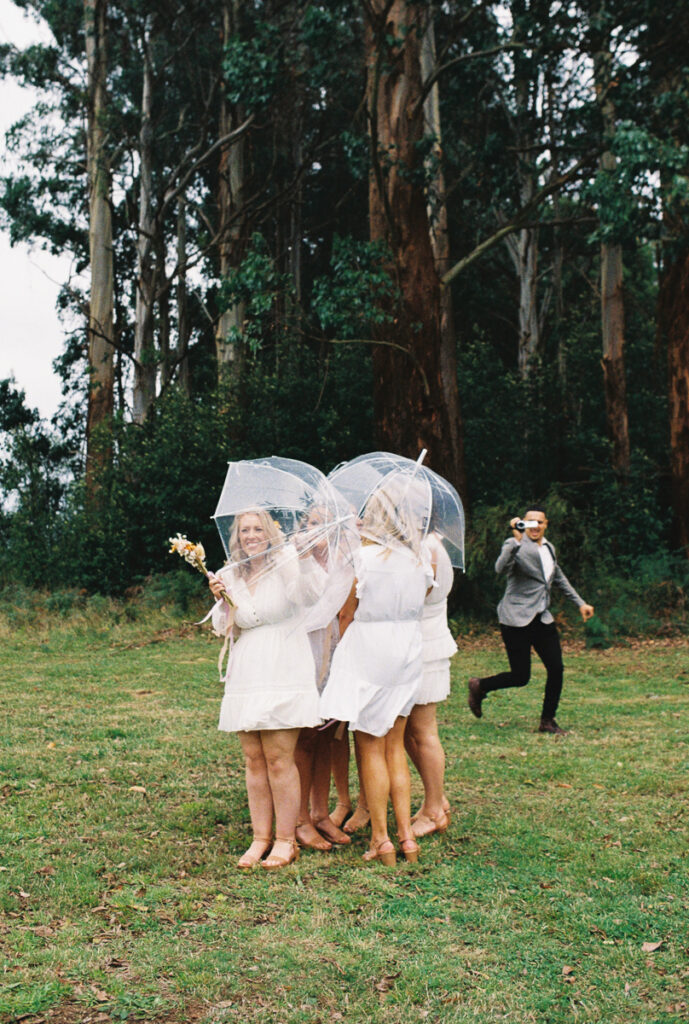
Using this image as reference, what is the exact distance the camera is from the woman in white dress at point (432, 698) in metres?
6.07

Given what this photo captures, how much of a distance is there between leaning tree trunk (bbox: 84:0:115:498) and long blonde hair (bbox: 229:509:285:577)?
1789 cm

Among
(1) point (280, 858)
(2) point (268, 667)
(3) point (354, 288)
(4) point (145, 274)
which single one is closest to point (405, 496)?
(2) point (268, 667)

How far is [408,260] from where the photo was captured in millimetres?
16219

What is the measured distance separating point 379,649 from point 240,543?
93cm

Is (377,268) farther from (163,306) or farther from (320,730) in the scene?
(163,306)

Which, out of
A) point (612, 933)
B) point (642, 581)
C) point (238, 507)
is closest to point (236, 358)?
point (642, 581)

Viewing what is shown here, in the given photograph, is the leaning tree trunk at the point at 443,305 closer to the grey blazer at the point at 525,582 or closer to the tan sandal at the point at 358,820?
the grey blazer at the point at 525,582

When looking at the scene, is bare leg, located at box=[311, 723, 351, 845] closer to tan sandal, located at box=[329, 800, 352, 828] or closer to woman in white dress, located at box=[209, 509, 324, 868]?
tan sandal, located at box=[329, 800, 352, 828]

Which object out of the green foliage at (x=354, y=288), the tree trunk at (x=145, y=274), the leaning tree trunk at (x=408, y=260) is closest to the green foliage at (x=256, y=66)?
the leaning tree trunk at (x=408, y=260)

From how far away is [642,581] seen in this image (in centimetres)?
1742

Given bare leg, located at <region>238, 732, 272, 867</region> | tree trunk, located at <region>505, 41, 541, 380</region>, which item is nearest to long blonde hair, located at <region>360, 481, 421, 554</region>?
bare leg, located at <region>238, 732, 272, 867</region>

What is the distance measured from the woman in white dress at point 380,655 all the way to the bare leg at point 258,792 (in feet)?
1.43

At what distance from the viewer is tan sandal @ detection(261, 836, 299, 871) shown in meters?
5.54

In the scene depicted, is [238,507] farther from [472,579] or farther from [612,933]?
[472,579]
